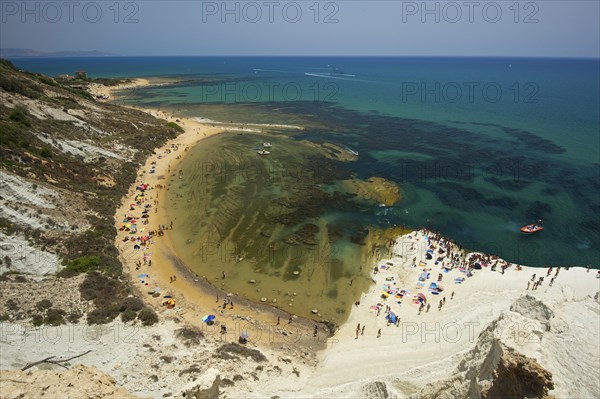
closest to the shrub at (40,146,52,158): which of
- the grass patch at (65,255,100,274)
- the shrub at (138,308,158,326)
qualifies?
the grass patch at (65,255,100,274)

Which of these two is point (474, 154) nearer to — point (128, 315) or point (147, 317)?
point (147, 317)

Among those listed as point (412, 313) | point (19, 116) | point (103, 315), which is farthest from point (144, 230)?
point (412, 313)

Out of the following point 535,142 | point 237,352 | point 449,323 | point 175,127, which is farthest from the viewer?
point 535,142

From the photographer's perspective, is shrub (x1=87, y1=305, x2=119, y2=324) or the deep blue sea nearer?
shrub (x1=87, y1=305, x2=119, y2=324)

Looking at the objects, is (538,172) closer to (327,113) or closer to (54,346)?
(327,113)

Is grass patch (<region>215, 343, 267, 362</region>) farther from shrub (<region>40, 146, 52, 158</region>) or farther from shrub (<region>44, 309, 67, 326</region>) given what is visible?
shrub (<region>40, 146, 52, 158</region>)

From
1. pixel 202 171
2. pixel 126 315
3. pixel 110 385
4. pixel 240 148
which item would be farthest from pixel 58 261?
pixel 240 148
